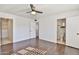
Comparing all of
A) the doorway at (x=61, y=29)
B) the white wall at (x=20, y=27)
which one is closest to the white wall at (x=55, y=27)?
the doorway at (x=61, y=29)

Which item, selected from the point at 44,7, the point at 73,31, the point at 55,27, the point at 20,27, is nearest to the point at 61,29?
the point at 55,27

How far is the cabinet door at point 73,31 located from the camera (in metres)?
2.71

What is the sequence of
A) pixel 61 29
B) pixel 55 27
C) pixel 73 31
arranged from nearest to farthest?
pixel 73 31
pixel 55 27
pixel 61 29

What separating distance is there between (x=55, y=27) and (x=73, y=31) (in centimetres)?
103

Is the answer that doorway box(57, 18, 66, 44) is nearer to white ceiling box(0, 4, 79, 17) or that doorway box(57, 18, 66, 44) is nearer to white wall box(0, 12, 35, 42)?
white wall box(0, 12, 35, 42)

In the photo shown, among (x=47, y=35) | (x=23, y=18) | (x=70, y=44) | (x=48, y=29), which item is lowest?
(x=70, y=44)

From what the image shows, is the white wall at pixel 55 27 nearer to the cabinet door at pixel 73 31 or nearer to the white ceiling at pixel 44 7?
the cabinet door at pixel 73 31

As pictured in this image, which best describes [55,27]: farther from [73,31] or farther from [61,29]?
[73,31]

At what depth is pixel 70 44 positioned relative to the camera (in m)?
2.99

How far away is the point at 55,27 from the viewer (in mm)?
3746
